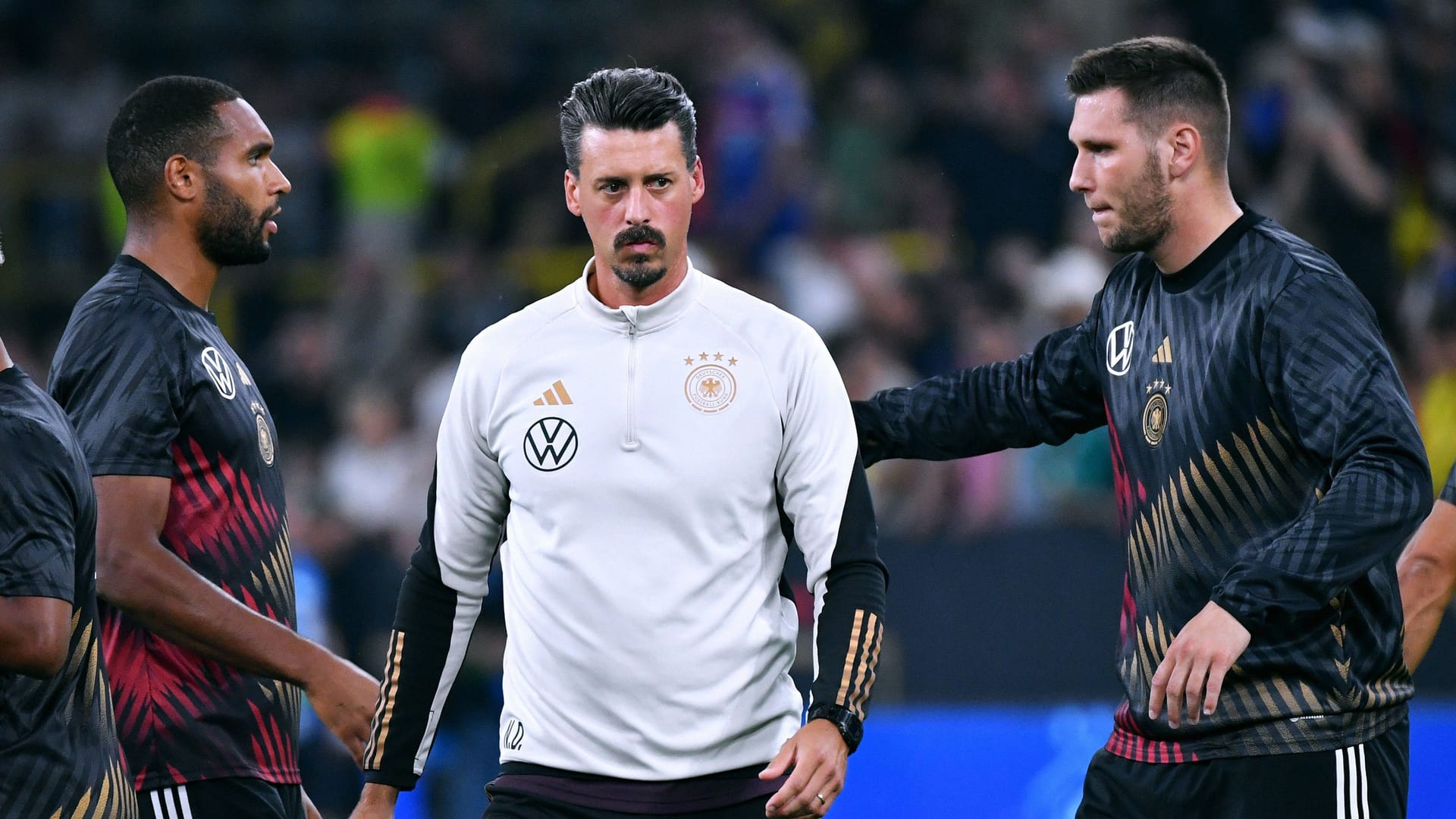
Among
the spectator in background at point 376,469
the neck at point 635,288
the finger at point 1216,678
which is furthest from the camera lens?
the spectator in background at point 376,469

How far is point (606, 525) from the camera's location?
4.22m

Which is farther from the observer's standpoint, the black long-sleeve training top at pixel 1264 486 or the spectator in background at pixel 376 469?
the spectator in background at pixel 376 469

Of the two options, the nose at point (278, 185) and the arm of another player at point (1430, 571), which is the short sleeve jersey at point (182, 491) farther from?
the arm of another player at point (1430, 571)

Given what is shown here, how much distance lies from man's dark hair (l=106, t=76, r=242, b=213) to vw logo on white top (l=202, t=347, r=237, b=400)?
18.4 inches

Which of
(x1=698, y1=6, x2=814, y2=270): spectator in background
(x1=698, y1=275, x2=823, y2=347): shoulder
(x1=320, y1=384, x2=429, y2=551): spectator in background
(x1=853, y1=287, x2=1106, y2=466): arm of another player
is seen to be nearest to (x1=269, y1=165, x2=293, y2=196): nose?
(x1=698, y1=275, x2=823, y2=347): shoulder

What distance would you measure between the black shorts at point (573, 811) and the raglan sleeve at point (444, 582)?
32cm

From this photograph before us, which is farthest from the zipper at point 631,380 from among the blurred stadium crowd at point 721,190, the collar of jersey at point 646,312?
the blurred stadium crowd at point 721,190

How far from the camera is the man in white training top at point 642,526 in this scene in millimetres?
4168

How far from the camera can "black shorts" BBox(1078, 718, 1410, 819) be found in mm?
4199

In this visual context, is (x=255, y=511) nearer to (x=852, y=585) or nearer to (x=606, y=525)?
(x=606, y=525)

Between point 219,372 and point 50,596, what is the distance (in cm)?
130

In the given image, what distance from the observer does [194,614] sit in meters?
4.43

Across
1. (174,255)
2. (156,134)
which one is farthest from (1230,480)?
(156,134)

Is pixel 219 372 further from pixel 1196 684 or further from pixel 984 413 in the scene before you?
pixel 1196 684
